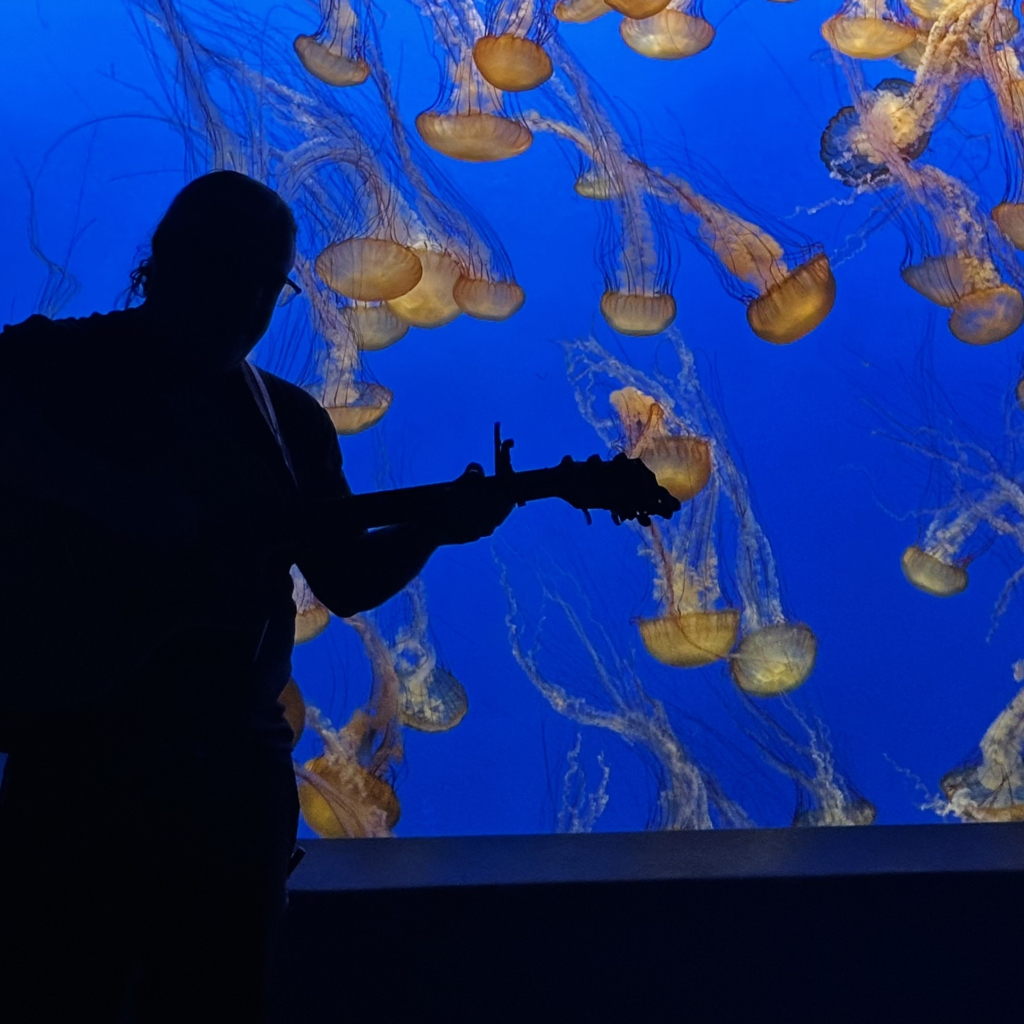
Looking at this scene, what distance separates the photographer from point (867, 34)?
402cm

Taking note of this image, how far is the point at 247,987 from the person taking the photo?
85 centimetres

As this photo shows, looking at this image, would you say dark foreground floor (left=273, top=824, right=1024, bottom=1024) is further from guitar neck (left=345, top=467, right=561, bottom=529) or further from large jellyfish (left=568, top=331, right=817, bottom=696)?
large jellyfish (left=568, top=331, right=817, bottom=696)

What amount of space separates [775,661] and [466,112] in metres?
2.52

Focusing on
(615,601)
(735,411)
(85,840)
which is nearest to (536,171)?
(735,411)

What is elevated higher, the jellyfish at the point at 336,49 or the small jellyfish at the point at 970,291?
the jellyfish at the point at 336,49

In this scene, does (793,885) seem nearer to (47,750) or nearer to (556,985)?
(556,985)

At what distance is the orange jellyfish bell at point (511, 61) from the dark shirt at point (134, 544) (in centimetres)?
318

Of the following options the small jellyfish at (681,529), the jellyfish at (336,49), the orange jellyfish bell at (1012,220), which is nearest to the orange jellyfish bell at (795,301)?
the small jellyfish at (681,529)

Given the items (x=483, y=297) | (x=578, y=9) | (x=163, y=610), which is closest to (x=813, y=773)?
(x=483, y=297)

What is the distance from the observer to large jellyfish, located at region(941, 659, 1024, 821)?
3842mm

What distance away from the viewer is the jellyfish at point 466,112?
153 inches

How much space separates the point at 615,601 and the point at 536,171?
377 centimetres

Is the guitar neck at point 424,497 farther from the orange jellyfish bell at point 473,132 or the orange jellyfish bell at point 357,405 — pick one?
the orange jellyfish bell at point 473,132

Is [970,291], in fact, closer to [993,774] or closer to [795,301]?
[795,301]
